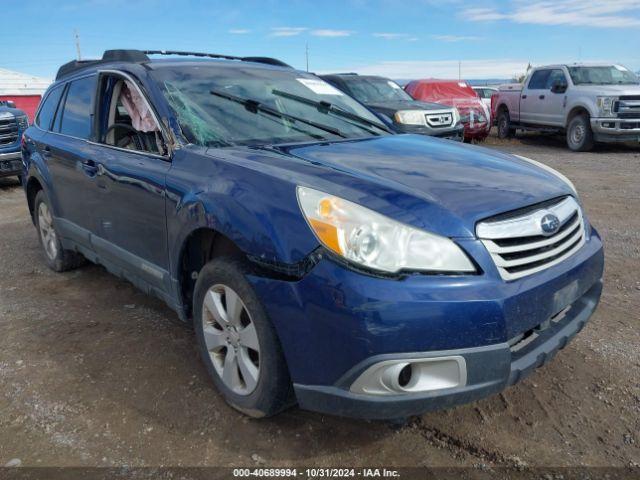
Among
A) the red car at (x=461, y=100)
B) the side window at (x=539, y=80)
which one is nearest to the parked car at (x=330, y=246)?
the red car at (x=461, y=100)

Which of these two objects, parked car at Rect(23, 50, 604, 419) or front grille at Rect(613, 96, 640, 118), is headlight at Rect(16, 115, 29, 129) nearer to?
parked car at Rect(23, 50, 604, 419)

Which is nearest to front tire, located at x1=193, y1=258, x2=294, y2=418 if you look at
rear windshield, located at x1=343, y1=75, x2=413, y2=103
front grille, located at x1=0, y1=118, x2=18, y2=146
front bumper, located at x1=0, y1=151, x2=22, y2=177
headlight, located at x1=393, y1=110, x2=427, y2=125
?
headlight, located at x1=393, y1=110, x2=427, y2=125

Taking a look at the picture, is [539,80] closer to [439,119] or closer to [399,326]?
[439,119]

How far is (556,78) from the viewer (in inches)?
528

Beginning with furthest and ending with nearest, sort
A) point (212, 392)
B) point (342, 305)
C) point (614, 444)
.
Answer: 1. point (212, 392)
2. point (614, 444)
3. point (342, 305)

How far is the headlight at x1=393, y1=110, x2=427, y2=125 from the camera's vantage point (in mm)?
10102

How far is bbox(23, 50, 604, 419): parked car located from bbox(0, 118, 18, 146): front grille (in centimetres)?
790

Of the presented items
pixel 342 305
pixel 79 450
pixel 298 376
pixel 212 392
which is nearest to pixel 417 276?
pixel 342 305

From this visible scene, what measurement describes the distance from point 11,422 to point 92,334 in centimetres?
99

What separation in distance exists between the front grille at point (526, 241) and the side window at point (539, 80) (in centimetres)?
1268

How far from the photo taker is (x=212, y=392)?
2.91 metres

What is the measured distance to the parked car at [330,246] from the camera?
→ 2045 mm

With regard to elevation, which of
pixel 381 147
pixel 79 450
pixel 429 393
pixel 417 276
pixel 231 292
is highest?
pixel 381 147

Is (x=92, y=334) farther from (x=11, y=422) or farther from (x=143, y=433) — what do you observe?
(x=143, y=433)
